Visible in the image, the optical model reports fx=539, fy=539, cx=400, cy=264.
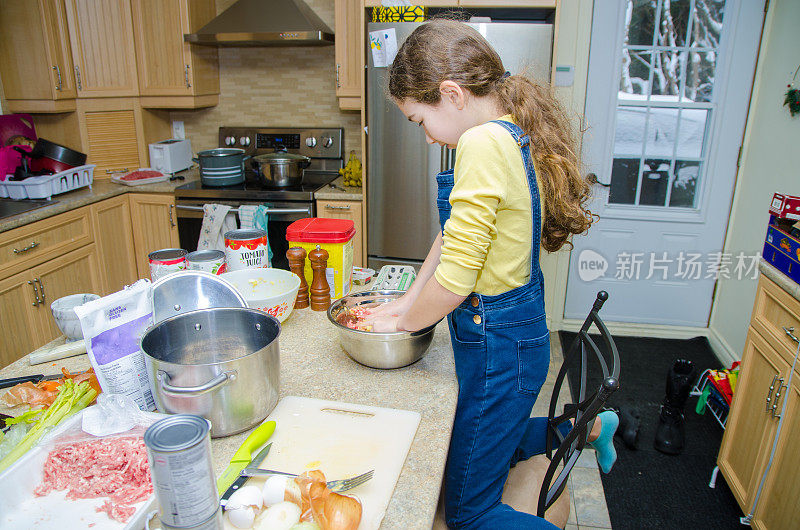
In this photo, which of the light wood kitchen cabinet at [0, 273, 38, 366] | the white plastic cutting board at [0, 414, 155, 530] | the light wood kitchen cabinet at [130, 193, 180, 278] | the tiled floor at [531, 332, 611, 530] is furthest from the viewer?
the light wood kitchen cabinet at [130, 193, 180, 278]

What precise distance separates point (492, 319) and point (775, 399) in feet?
3.93

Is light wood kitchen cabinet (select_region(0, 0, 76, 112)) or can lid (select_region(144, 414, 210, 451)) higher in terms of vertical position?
light wood kitchen cabinet (select_region(0, 0, 76, 112))

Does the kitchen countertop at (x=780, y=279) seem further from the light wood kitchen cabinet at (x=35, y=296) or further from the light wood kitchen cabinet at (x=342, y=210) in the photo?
the light wood kitchen cabinet at (x=35, y=296)

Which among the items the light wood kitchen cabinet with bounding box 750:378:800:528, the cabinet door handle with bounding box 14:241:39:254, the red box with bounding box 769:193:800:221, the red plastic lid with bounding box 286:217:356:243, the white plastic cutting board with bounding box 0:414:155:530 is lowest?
the light wood kitchen cabinet with bounding box 750:378:800:528

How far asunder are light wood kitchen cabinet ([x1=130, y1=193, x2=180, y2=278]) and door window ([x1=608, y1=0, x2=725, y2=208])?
2714mm

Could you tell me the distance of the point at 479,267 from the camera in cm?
102

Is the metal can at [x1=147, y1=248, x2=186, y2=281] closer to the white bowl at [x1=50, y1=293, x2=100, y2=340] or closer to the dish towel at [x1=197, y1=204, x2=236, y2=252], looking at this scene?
the white bowl at [x1=50, y1=293, x2=100, y2=340]

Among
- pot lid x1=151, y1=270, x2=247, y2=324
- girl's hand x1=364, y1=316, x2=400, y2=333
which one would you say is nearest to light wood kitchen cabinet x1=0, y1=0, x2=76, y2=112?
pot lid x1=151, y1=270, x2=247, y2=324

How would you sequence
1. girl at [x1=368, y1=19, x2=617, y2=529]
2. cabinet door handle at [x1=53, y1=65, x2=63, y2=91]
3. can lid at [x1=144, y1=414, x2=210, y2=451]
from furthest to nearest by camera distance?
cabinet door handle at [x1=53, y1=65, x2=63, y2=91], girl at [x1=368, y1=19, x2=617, y2=529], can lid at [x1=144, y1=414, x2=210, y2=451]

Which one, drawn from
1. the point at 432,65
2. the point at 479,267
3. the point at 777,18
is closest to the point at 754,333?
the point at 479,267

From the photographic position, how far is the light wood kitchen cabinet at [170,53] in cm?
330

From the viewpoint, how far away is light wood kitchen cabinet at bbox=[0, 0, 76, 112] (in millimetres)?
3098

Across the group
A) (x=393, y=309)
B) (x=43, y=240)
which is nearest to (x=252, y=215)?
(x=43, y=240)

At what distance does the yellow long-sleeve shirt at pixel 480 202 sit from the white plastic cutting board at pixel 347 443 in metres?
0.29
